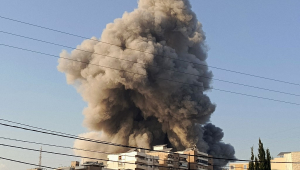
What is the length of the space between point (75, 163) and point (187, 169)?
14578 millimetres

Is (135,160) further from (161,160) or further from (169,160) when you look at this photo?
(169,160)

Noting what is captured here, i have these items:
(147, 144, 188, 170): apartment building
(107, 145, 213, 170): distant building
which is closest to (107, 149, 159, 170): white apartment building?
(107, 145, 213, 170): distant building

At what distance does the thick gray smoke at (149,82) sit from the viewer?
2238 inches

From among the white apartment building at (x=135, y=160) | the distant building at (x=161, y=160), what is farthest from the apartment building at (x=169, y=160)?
the white apartment building at (x=135, y=160)

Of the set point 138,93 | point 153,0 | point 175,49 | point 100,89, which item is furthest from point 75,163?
point 153,0

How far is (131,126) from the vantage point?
62000 millimetres

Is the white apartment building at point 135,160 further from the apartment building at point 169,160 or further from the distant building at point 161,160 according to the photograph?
the apartment building at point 169,160

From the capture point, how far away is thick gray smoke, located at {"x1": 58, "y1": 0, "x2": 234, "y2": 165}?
56844 millimetres

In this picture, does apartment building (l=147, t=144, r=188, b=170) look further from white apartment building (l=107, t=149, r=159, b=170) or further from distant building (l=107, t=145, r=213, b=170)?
white apartment building (l=107, t=149, r=159, b=170)

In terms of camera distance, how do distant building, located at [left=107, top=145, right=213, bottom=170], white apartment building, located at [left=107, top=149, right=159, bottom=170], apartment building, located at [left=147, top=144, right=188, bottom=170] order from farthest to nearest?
apartment building, located at [left=147, top=144, right=188, bottom=170], distant building, located at [left=107, top=145, right=213, bottom=170], white apartment building, located at [left=107, top=149, right=159, bottom=170]

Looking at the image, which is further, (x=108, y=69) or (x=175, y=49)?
(x=175, y=49)

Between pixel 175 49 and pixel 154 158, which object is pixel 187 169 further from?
pixel 175 49

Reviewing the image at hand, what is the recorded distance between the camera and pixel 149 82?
5759cm

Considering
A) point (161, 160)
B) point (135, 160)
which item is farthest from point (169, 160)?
point (135, 160)
